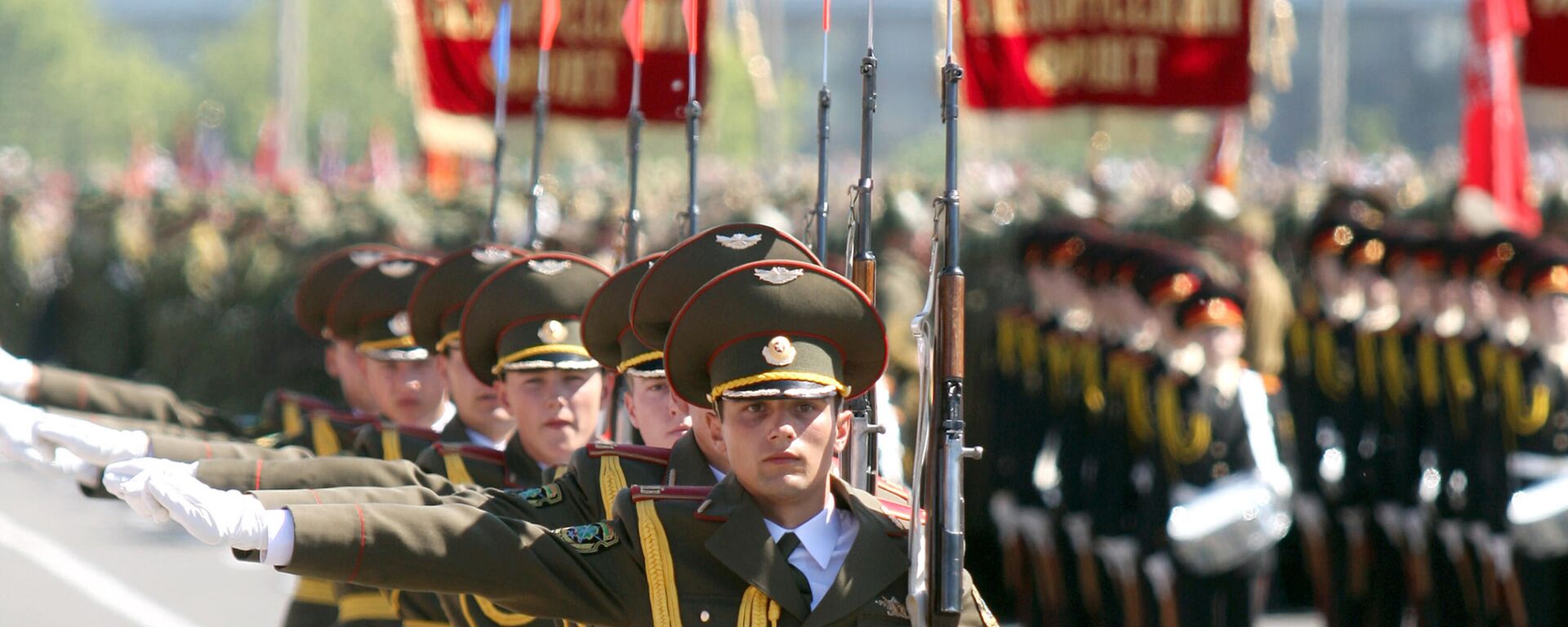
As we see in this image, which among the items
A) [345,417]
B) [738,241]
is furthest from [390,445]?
[738,241]

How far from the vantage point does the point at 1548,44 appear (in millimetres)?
10102

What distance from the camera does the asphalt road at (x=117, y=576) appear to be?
32.1ft

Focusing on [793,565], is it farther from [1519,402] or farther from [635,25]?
[1519,402]

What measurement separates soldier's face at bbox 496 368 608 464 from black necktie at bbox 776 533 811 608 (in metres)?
1.36

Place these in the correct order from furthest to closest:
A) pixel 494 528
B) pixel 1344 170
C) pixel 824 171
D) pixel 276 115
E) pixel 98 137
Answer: pixel 98 137 < pixel 276 115 < pixel 1344 170 < pixel 824 171 < pixel 494 528

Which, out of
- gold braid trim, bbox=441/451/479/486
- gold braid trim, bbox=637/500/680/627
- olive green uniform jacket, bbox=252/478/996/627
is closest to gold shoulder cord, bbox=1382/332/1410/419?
gold braid trim, bbox=441/451/479/486

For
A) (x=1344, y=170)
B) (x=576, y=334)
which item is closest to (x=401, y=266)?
(x=576, y=334)

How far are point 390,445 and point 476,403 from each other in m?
0.26

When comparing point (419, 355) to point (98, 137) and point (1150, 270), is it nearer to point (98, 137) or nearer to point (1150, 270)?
point (1150, 270)

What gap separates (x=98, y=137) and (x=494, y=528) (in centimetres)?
7482

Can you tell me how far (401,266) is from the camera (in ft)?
21.0

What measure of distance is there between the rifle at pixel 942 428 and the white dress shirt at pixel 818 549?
0.14 meters

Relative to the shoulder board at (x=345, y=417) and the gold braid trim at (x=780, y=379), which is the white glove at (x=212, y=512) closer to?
the gold braid trim at (x=780, y=379)

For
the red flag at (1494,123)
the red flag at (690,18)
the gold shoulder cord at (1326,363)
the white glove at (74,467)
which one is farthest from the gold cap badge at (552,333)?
the red flag at (1494,123)
